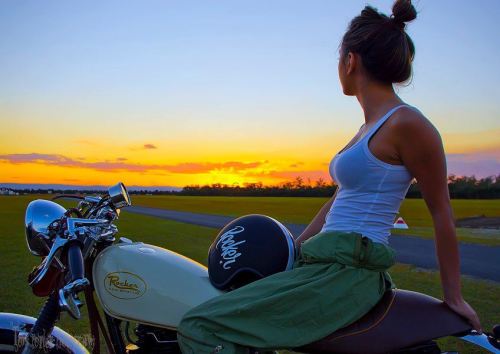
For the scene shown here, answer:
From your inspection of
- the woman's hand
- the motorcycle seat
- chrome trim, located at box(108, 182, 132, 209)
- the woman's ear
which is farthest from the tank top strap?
chrome trim, located at box(108, 182, 132, 209)

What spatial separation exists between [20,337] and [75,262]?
696 millimetres

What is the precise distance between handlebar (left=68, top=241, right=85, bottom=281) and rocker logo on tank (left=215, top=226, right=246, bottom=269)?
2.16 feet

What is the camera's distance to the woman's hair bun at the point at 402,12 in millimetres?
2623

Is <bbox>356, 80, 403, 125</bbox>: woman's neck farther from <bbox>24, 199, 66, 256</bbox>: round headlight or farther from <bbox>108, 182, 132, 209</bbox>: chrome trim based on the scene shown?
<bbox>24, 199, 66, 256</bbox>: round headlight

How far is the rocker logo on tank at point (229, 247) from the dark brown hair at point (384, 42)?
102 centimetres

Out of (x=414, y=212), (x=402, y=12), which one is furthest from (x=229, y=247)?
(x=414, y=212)

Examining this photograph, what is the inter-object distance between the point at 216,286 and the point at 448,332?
3.54 feet

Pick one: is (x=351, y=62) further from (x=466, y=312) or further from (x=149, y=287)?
(x=149, y=287)

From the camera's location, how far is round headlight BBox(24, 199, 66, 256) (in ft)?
9.37

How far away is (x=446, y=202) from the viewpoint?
244 centimetres

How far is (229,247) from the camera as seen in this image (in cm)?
268

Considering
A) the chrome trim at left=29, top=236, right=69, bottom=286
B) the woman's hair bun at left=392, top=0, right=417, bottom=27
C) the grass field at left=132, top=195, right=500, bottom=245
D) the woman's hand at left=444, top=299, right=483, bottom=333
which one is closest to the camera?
the woman's hand at left=444, top=299, right=483, bottom=333

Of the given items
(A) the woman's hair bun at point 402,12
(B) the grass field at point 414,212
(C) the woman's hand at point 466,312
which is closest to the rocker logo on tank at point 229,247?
(C) the woman's hand at point 466,312

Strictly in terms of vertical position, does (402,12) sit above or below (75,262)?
above
